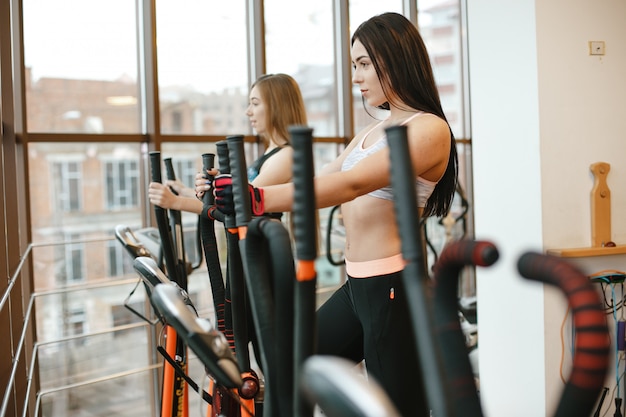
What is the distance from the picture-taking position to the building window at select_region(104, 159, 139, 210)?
12.1 feet

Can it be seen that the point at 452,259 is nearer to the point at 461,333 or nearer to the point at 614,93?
the point at 461,333

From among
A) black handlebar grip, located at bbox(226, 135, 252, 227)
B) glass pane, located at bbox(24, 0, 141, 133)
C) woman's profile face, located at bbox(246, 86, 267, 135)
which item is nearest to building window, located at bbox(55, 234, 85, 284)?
glass pane, located at bbox(24, 0, 141, 133)

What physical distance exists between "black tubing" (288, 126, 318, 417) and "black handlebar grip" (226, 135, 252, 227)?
8.7 inches

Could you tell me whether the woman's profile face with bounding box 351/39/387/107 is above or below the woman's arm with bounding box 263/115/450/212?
above

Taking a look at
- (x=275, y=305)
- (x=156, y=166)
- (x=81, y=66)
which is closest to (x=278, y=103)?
(x=156, y=166)

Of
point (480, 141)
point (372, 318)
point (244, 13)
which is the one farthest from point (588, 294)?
point (244, 13)

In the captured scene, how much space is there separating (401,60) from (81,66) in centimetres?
245

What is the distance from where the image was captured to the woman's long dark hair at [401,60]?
5.39 ft

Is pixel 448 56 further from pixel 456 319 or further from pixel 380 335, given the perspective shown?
pixel 456 319

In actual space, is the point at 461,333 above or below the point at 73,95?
below

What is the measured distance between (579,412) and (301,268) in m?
0.39

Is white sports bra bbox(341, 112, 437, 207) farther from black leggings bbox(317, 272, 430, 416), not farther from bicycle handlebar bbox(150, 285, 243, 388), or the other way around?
bicycle handlebar bbox(150, 285, 243, 388)

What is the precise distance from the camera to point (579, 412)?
65cm

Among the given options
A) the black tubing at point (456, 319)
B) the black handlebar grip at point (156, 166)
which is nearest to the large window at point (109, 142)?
the black handlebar grip at point (156, 166)
